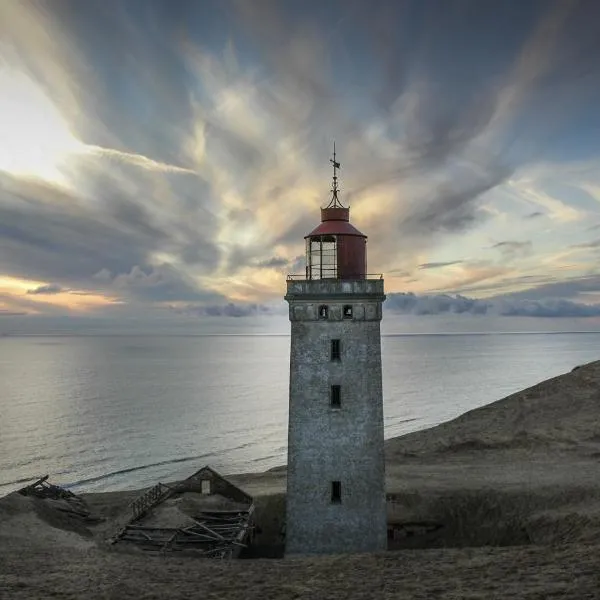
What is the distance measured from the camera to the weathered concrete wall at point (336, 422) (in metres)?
23.7

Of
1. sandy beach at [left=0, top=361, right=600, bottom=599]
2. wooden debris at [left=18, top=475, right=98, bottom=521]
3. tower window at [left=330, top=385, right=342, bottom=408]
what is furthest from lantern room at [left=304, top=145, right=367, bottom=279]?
wooden debris at [left=18, top=475, right=98, bottom=521]

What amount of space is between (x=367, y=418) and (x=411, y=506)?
1194 cm

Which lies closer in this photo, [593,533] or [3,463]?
[593,533]

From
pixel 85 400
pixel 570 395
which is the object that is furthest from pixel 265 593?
pixel 85 400

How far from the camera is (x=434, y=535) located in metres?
29.9

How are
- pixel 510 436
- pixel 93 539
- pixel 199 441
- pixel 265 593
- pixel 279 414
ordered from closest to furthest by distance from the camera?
pixel 265 593 < pixel 93 539 < pixel 510 436 < pixel 199 441 < pixel 279 414

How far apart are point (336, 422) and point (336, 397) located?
1.08 meters

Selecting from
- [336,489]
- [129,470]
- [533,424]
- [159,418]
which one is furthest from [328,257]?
[159,418]

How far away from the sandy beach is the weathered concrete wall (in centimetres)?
284

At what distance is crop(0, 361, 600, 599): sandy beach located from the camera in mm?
17031

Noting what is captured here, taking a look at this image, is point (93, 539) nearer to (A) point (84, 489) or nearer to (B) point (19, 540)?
(B) point (19, 540)

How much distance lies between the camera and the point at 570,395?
59.0 meters

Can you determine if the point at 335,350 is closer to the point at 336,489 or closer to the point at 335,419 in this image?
the point at 335,419

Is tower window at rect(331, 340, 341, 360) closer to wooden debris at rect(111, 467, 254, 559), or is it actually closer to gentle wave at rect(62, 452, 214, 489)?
wooden debris at rect(111, 467, 254, 559)
